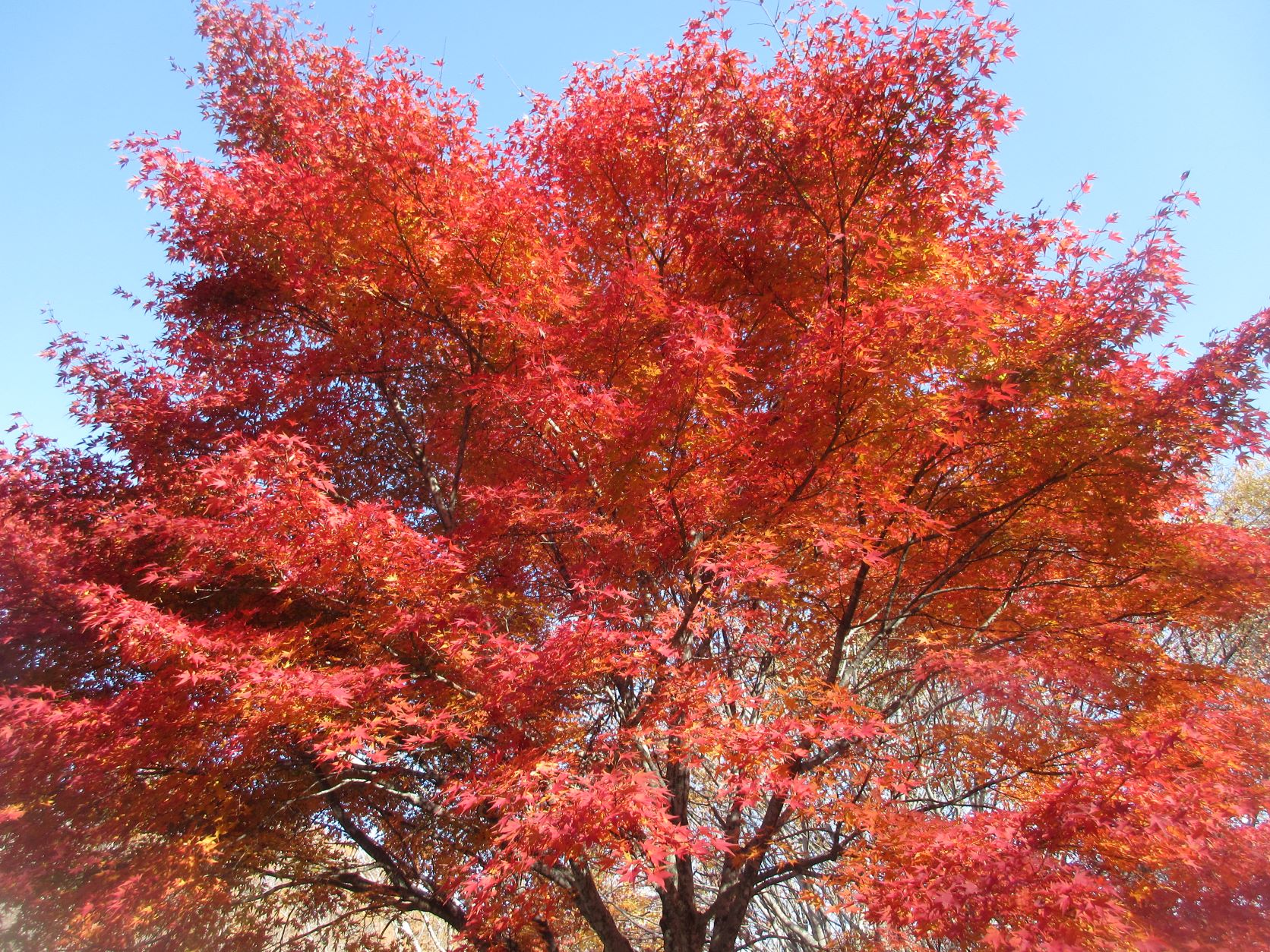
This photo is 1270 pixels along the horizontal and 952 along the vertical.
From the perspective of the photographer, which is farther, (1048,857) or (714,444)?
(714,444)

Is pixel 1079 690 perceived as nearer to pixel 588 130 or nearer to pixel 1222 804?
pixel 1222 804

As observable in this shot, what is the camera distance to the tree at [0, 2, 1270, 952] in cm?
377

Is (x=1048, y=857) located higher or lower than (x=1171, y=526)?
lower

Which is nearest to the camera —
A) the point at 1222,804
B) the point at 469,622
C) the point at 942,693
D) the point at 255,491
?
the point at 1222,804

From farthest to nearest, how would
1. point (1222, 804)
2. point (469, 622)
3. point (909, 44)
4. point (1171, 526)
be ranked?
point (1171, 526), point (909, 44), point (469, 622), point (1222, 804)

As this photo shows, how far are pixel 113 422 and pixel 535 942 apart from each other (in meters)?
6.00

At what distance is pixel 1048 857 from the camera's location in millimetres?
3145

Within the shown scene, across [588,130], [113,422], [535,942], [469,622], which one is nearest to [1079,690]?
[469,622]

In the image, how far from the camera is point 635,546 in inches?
184

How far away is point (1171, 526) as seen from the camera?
5.21m

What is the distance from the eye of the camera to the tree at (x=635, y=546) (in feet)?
12.4

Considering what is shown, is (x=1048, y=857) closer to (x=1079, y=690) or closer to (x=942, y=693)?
(x=1079, y=690)

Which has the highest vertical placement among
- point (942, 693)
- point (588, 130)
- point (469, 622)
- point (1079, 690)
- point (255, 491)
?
point (588, 130)

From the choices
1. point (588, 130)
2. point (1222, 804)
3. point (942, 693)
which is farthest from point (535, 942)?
point (588, 130)
